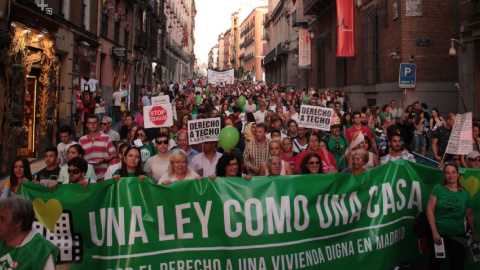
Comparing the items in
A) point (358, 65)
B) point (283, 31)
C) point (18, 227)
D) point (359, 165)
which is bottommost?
point (18, 227)

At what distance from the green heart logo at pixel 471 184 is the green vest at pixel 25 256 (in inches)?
195

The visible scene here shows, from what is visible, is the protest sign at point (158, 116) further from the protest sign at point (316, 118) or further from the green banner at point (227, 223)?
the green banner at point (227, 223)

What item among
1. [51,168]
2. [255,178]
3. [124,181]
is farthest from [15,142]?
[255,178]

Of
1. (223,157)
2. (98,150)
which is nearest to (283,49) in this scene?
(98,150)

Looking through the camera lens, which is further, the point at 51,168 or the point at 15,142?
the point at 15,142

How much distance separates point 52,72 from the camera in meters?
15.0

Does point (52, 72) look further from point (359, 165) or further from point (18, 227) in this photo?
point (18, 227)

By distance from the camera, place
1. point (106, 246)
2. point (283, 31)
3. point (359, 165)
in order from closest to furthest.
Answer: point (106, 246)
point (359, 165)
point (283, 31)

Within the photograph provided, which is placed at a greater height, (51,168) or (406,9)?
(406,9)

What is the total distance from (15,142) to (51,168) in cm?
633

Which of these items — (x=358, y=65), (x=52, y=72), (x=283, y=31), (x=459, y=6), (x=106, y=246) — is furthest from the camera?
(x=283, y=31)

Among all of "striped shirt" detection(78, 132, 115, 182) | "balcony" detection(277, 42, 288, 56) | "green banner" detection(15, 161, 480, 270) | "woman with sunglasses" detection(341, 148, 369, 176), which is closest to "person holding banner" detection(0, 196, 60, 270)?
"green banner" detection(15, 161, 480, 270)

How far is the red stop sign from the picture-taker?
30.2 ft

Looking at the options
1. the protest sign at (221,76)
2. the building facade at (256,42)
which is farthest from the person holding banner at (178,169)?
the building facade at (256,42)
